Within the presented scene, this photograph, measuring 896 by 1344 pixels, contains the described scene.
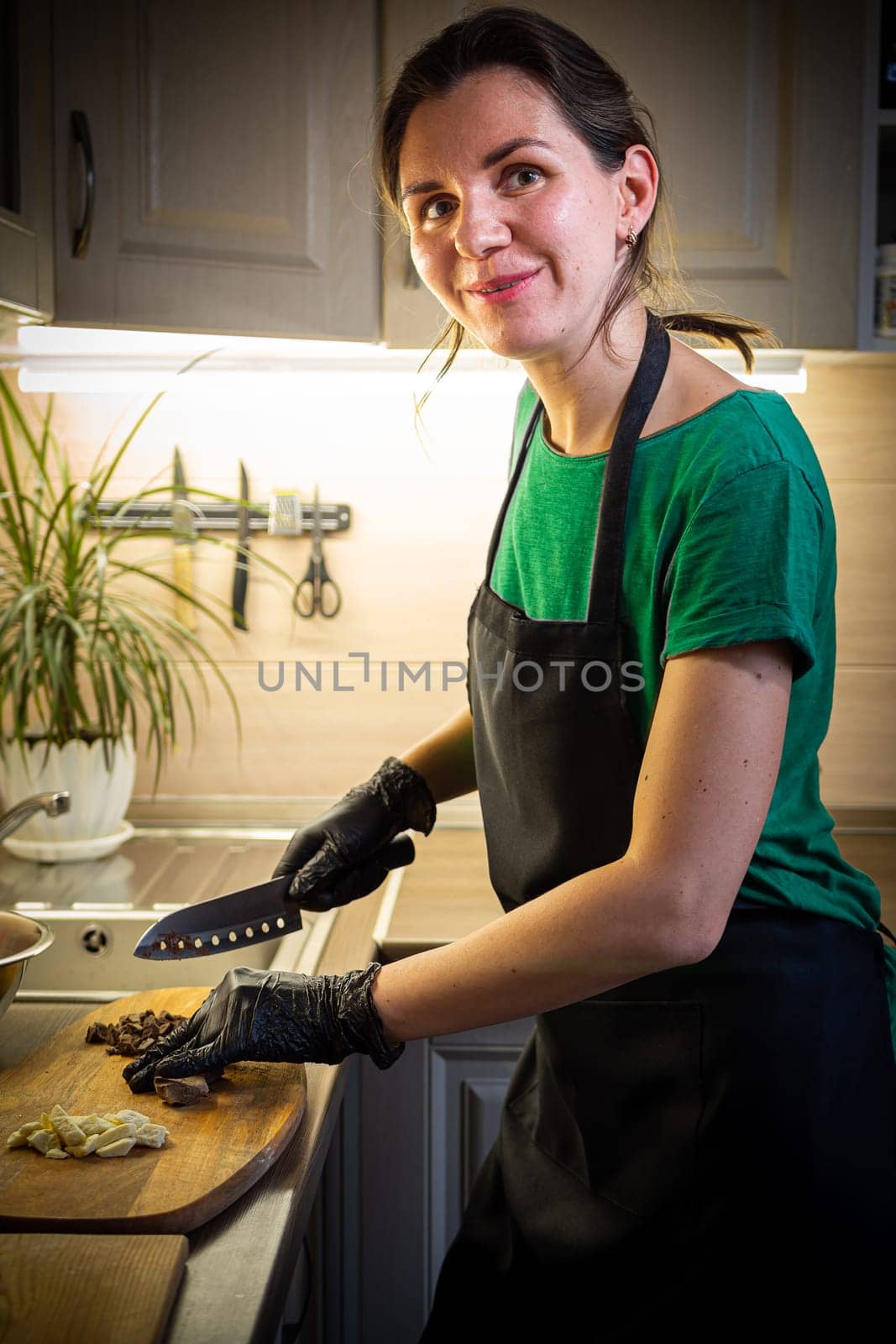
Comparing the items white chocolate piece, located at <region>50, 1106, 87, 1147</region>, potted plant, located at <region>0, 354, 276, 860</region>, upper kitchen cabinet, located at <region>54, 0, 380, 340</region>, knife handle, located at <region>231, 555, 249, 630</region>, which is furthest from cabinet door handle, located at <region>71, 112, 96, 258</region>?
white chocolate piece, located at <region>50, 1106, 87, 1147</region>

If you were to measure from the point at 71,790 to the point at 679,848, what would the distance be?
3.63ft

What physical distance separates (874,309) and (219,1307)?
1333mm

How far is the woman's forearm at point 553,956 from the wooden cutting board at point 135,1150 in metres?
0.13

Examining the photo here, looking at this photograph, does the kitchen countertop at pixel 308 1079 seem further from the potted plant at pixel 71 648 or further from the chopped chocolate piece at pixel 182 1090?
the potted plant at pixel 71 648

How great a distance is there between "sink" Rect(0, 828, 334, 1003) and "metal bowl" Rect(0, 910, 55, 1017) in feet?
0.53

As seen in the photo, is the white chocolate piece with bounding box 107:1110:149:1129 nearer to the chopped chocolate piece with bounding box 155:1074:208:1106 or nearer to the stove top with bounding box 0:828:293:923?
the chopped chocolate piece with bounding box 155:1074:208:1106

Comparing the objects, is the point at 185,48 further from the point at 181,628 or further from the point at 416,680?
the point at 416,680

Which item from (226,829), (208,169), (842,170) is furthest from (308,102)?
(226,829)

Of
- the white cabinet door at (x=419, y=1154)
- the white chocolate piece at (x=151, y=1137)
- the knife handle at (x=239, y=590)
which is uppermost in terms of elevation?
the knife handle at (x=239, y=590)

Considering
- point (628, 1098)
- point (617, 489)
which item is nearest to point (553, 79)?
point (617, 489)

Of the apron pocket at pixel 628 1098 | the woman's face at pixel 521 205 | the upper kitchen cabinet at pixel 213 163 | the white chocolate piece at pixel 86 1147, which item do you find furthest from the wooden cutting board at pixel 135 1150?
the upper kitchen cabinet at pixel 213 163

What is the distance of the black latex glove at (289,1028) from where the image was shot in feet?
3.04

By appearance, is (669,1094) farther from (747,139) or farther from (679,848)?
(747,139)

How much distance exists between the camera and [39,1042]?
1079 mm
